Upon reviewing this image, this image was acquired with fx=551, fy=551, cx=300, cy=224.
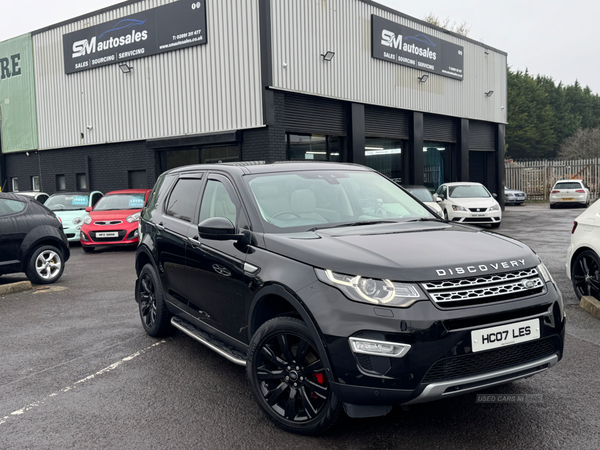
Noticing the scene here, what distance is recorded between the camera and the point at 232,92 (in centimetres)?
1723

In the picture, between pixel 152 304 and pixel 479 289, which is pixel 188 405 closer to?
pixel 152 304

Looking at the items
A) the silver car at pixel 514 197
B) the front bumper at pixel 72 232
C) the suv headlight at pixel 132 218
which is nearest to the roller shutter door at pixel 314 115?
the suv headlight at pixel 132 218

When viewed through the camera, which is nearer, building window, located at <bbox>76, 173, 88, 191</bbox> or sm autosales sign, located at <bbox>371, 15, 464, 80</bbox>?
sm autosales sign, located at <bbox>371, 15, 464, 80</bbox>

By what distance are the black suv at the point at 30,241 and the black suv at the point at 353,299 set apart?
210 inches

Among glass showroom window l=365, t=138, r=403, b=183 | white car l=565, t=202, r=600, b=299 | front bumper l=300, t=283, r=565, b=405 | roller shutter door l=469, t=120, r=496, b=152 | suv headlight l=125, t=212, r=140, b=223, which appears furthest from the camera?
roller shutter door l=469, t=120, r=496, b=152

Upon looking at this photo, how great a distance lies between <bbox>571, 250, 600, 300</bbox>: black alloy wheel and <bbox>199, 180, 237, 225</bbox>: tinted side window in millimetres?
4360

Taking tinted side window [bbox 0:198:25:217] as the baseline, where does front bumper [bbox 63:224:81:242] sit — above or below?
below

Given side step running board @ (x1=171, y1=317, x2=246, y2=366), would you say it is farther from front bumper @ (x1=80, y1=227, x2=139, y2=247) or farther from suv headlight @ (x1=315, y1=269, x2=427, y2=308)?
front bumper @ (x1=80, y1=227, x2=139, y2=247)

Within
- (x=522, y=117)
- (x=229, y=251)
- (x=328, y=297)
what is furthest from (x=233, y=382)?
(x=522, y=117)

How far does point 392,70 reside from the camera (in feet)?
70.6

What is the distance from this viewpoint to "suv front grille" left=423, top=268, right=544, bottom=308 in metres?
3.06

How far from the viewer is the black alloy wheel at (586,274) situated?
6.36m

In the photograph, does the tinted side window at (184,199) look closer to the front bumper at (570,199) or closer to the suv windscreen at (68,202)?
the suv windscreen at (68,202)

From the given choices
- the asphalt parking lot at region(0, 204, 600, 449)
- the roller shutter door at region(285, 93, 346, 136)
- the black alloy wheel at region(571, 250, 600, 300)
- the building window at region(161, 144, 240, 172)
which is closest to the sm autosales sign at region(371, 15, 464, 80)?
the roller shutter door at region(285, 93, 346, 136)
